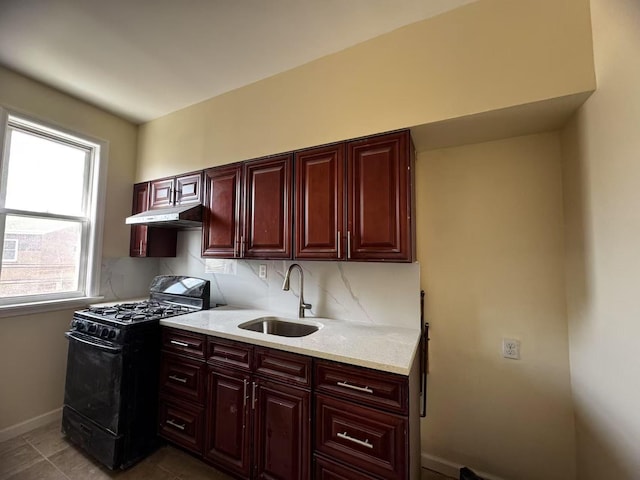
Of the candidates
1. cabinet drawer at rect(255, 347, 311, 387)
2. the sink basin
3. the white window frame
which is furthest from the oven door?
cabinet drawer at rect(255, 347, 311, 387)

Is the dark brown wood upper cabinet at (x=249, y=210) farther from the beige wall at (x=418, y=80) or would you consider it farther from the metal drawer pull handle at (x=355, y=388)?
the metal drawer pull handle at (x=355, y=388)

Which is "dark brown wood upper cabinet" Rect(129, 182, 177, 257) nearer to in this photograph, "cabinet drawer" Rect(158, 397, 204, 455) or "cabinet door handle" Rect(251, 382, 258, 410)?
"cabinet drawer" Rect(158, 397, 204, 455)

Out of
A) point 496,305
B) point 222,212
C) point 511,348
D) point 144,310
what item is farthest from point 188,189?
point 511,348

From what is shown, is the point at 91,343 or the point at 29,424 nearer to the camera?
the point at 91,343

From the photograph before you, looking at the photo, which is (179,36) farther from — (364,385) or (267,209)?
(364,385)

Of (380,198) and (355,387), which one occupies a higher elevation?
(380,198)

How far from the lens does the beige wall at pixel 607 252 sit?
1.00 meters

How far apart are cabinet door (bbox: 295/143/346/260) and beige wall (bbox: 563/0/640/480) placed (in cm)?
124

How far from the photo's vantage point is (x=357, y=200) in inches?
67.3

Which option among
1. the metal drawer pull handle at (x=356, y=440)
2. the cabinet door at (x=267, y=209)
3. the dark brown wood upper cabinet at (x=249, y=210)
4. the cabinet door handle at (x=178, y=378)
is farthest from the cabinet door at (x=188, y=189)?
the metal drawer pull handle at (x=356, y=440)

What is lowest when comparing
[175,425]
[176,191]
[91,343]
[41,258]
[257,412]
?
[175,425]

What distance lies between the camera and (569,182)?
1.50 metres

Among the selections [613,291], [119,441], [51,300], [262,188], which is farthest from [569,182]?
[51,300]

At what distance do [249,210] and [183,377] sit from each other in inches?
49.7
